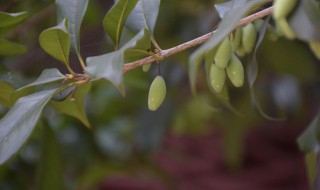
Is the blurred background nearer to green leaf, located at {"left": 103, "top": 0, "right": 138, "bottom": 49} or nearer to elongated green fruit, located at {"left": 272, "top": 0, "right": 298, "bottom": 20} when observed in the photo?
green leaf, located at {"left": 103, "top": 0, "right": 138, "bottom": 49}

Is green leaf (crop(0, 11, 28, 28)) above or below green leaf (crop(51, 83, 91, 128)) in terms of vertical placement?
above

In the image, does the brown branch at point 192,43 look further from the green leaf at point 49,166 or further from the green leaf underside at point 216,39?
the green leaf at point 49,166

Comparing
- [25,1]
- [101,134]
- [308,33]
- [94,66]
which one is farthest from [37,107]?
[101,134]

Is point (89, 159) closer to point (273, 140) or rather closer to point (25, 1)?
point (25, 1)

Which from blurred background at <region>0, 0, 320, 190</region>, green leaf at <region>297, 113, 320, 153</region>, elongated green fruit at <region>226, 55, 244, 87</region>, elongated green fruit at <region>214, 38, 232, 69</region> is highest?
elongated green fruit at <region>214, 38, 232, 69</region>

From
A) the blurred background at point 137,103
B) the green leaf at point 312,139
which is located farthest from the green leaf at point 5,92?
the green leaf at point 312,139

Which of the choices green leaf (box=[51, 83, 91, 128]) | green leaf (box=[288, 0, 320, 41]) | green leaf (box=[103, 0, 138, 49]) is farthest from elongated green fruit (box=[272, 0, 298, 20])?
green leaf (box=[51, 83, 91, 128])
